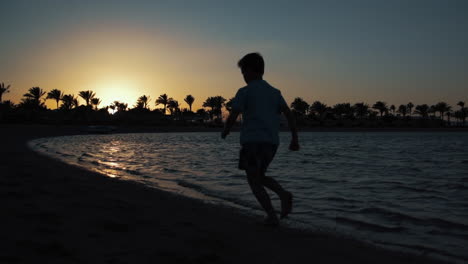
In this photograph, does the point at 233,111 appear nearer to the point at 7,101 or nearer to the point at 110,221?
the point at 110,221

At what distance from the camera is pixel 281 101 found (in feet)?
13.1

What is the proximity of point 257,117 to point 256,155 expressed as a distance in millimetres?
406

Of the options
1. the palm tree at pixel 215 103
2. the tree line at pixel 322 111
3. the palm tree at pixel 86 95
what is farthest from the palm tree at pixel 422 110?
the palm tree at pixel 86 95

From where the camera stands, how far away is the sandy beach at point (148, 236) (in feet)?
9.32

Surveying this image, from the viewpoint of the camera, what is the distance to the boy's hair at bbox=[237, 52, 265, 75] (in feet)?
13.1

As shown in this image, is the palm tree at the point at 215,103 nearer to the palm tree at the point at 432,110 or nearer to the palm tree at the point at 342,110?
the palm tree at the point at 342,110

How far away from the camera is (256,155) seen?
3.86m

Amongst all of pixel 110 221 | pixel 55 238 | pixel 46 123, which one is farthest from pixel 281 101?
pixel 46 123

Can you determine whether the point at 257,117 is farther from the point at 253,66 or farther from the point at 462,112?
the point at 462,112

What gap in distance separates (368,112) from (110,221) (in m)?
147

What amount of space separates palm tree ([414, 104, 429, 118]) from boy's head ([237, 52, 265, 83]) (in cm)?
15791

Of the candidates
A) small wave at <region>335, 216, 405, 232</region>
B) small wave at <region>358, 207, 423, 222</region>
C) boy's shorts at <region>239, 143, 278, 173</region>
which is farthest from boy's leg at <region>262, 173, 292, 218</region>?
small wave at <region>358, 207, 423, 222</region>

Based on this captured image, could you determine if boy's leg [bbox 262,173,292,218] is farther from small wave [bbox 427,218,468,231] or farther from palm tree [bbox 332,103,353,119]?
palm tree [bbox 332,103,353,119]

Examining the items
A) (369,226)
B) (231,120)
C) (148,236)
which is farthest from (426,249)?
(148,236)
